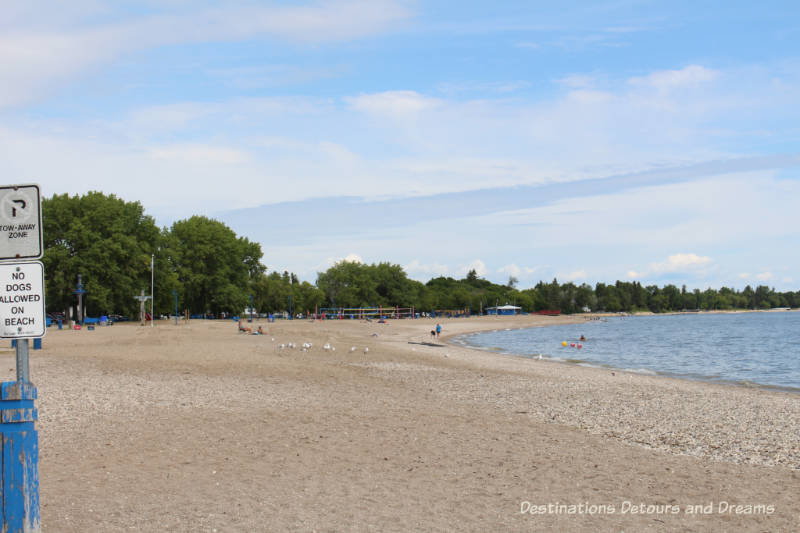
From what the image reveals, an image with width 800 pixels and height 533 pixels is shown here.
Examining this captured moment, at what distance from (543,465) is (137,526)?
5220 mm

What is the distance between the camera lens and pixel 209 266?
273 ft

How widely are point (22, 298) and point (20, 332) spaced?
28 centimetres

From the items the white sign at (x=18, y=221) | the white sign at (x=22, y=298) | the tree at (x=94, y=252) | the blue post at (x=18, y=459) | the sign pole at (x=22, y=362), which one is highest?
the tree at (x=94, y=252)

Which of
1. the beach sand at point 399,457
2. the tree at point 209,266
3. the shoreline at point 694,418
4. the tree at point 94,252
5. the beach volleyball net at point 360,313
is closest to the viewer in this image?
the beach sand at point 399,457

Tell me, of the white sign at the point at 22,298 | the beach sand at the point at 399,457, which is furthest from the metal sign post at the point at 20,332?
the beach sand at the point at 399,457

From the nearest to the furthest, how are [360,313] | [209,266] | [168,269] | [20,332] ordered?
[20,332], [168,269], [209,266], [360,313]

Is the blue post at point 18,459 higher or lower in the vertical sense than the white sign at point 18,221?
lower

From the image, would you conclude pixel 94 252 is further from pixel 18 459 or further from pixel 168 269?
pixel 18 459

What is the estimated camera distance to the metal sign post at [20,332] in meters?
5.19

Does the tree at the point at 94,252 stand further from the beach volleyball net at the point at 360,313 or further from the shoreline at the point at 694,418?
the shoreline at the point at 694,418

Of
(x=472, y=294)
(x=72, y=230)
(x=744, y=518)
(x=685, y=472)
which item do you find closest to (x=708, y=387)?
(x=685, y=472)

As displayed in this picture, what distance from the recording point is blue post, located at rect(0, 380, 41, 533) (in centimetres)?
519

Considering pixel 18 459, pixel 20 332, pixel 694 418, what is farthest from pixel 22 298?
pixel 694 418

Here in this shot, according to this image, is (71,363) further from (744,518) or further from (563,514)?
(744,518)
